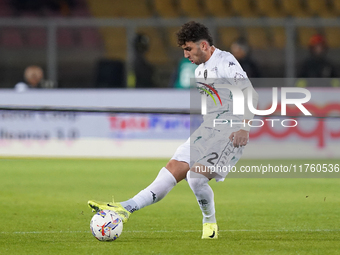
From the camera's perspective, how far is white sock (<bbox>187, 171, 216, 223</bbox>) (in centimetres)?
564

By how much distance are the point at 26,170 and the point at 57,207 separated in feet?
14.0

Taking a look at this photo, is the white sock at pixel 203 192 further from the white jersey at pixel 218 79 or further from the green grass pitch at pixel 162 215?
the white jersey at pixel 218 79

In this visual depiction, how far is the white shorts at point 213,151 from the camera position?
223 inches

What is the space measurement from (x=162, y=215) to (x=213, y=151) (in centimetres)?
193

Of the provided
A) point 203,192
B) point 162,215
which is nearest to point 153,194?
point 203,192

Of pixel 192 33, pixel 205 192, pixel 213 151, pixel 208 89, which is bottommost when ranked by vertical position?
pixel 205 192

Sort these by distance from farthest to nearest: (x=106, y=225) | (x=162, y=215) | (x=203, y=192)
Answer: (x=162, y=215), (x=203, y=192), (x=106, y=225)

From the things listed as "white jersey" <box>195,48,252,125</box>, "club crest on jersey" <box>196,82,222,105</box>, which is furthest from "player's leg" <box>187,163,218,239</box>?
"club crest on jersey" <box>196,82,222,105</box>

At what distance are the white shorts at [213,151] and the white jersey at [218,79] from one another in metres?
0.15

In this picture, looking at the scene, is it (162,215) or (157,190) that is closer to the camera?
(157,190)

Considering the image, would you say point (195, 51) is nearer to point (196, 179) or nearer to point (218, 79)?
point (218, 79)

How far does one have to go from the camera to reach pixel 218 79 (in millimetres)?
5711

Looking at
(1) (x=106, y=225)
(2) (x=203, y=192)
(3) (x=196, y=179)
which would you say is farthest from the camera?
(2) (x=203, y=192)

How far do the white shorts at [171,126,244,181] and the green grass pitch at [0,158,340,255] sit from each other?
0.65 meters
